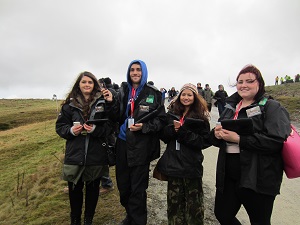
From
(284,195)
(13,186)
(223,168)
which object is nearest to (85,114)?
(223,168)

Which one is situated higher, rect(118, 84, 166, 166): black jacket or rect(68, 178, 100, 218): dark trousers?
rect(118, 84, 166, 166): black jacket

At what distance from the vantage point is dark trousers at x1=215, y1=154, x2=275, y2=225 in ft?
9.52

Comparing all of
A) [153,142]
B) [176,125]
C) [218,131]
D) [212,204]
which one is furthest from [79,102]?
[212,204]

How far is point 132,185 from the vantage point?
3.98 meters

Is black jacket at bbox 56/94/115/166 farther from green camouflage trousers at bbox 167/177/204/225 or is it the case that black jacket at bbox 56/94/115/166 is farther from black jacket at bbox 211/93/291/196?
black jacket at bbox 211/93/291/196

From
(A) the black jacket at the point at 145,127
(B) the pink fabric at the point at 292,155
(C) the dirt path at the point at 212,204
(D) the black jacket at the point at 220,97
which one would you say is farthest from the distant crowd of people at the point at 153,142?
(D) the black jacket at the point at 220,97

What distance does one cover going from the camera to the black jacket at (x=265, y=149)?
8.95 ft

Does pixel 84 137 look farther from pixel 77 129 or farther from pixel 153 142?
pixel 153 142

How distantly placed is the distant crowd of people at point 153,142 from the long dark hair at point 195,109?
0.02 m

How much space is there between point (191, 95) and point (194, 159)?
3.58 feet

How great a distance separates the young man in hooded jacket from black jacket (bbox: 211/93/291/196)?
60.0 inches

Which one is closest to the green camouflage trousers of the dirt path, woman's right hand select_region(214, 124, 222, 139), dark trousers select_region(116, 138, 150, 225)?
dark trousers select_region(116, 138, 150, 225)

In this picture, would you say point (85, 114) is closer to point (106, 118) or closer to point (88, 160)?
point (106, 118)

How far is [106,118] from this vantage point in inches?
169
